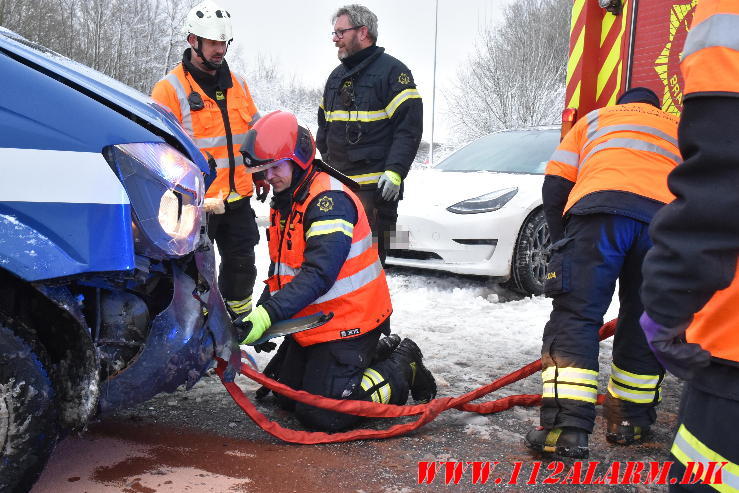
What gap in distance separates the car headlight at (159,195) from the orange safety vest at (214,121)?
1628 mm

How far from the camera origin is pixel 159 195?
199 cm

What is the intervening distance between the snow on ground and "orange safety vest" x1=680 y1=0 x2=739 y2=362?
1.75m

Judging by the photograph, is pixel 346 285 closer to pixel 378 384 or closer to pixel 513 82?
pixel 378 384

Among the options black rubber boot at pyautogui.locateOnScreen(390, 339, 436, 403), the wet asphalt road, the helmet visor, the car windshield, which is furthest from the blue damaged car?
the car windshield

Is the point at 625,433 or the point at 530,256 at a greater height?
the point at 530,256

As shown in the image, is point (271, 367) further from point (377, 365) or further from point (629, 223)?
point (629, 223)

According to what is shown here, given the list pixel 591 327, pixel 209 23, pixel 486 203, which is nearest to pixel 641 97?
pixel 591 327

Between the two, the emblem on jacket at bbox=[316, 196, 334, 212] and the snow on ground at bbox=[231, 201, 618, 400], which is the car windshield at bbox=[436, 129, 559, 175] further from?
the emblem on jacket at bbox=[316, 196, 334, 212]

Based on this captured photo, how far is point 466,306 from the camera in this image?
17.3 ft

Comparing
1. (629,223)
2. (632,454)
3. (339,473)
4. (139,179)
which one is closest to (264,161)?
(139,179)

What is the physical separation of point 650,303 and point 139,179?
4.39ft

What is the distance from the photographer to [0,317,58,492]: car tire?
1.82 metres

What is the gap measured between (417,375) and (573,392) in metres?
0.84

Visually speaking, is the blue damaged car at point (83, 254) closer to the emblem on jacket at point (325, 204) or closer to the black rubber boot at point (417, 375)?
the emblem on jacket at point (325, 204)
